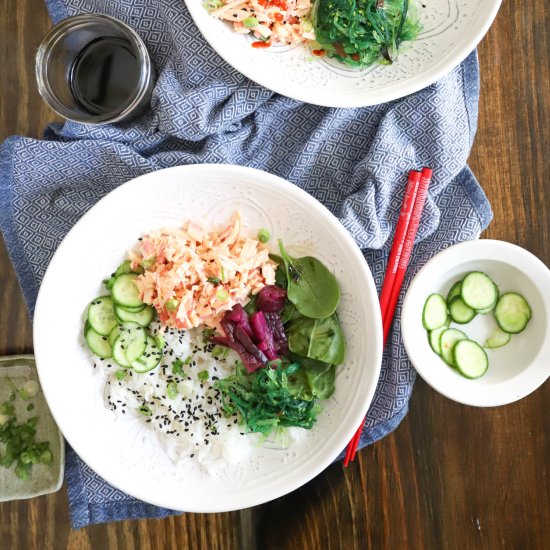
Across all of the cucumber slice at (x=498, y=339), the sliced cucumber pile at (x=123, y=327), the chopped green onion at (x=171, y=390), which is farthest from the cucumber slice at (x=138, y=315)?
the cucumber slice at (x=498, y=339)

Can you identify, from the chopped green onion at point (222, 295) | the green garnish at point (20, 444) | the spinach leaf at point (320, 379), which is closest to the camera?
the chopped green onion at point (222, 295)

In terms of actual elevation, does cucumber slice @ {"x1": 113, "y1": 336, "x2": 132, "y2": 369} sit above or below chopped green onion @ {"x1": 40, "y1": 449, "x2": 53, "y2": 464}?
above

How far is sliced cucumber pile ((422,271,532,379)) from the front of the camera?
212 centimetres

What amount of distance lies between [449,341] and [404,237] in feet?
1.25

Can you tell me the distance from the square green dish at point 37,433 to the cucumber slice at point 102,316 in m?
0.43

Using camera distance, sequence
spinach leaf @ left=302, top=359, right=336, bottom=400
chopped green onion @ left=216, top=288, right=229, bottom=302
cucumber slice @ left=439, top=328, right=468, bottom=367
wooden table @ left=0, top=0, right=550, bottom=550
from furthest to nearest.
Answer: wooden table @ left=0, top=0, right=550, bottom=550 < cucumber slice @ left=439, top=328, right=468, bottom=367 < spinach leaf @ left=302, top=359, right=336, bottom=400 < chopped green onion @ left=216, top=288, right=229, bottom=302

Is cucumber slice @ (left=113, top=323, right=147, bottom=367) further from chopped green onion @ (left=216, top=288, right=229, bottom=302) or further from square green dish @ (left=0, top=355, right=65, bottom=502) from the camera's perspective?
square green dish @ (left=0, top=355, right=65, bottom=502)

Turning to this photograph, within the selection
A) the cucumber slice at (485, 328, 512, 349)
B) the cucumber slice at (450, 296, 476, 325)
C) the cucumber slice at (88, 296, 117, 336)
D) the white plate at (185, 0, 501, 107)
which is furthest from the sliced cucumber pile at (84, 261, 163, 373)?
the cucumber slice at (485, 328, 512, 349)

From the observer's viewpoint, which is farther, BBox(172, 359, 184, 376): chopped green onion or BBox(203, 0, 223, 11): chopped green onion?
BBox(172, 359, 184, 376): chopped green onion

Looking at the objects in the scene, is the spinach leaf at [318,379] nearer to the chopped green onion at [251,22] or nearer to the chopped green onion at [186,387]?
the chopped green onion at [186,387]

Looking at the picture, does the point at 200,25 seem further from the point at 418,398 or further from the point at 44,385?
the point at 418,398

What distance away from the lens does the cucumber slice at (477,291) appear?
212cm

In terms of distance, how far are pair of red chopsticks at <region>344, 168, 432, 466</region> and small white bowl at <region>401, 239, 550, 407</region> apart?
0.11m

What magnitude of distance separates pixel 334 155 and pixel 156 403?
1023 millimetres
